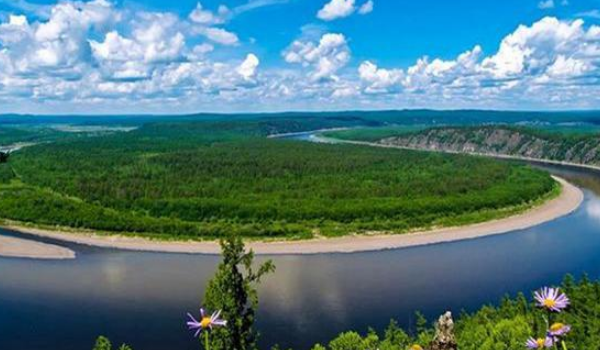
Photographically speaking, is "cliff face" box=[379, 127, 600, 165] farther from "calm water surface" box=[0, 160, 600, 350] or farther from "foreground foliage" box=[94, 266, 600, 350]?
"foreground foliage" box=[94, 266, 600, 350]

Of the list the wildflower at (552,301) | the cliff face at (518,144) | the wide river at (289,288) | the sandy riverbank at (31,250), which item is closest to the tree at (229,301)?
the wildflower at (552,301)

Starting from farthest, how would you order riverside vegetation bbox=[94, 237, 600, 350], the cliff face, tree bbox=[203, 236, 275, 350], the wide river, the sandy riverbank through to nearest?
the cliff face < the sandy riverbank < the wide river < riverside vegetation bbox=[94, 237, 600, 350] < tree bbox=[203, 236, 275, 350]

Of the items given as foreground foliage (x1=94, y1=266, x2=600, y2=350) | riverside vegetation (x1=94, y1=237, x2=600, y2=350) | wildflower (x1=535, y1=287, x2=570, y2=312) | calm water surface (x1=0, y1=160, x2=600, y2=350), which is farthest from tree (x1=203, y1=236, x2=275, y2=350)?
calm water surface (x1=0, y1=160, x2=600, y2=350)

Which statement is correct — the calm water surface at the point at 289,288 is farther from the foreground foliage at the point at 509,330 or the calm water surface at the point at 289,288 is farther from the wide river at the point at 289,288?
the foreground foliage at the point at 509,330

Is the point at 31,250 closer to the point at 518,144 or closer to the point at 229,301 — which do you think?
the point at 229,301

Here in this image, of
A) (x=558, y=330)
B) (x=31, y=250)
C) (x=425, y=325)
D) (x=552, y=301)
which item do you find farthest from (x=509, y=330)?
(x=31, y=250)

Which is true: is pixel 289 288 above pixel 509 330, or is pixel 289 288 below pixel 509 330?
below
